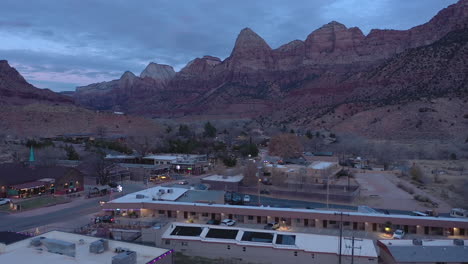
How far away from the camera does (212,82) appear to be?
171875mm

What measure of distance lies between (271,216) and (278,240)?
4880 millimetres

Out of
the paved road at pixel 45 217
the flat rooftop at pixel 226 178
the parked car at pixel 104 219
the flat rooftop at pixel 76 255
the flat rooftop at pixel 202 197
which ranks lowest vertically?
the paved road at pixel 45 217

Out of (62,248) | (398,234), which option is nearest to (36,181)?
(62,248)

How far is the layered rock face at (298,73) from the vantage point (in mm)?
110812

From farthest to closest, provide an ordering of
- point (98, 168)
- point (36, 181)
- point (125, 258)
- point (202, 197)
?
1. point (98, 168)
2. point (36, 181)
3. point (202, 197)
4. point (125, 258)

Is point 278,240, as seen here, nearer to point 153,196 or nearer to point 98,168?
point 153,196

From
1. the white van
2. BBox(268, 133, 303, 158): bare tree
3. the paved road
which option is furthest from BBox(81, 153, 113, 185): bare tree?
the white van

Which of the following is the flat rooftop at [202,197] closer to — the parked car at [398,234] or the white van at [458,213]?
the parked car at [398,234]

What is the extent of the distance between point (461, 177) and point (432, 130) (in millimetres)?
26572

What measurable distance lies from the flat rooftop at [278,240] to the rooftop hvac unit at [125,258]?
7153mm

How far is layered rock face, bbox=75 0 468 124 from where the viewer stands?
111 m

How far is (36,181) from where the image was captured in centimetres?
3550

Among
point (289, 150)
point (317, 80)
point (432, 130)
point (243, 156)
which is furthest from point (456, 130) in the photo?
point (317, 80)

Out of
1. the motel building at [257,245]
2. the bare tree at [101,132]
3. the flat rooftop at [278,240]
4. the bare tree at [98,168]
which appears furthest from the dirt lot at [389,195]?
the bare tree at [101,132]
